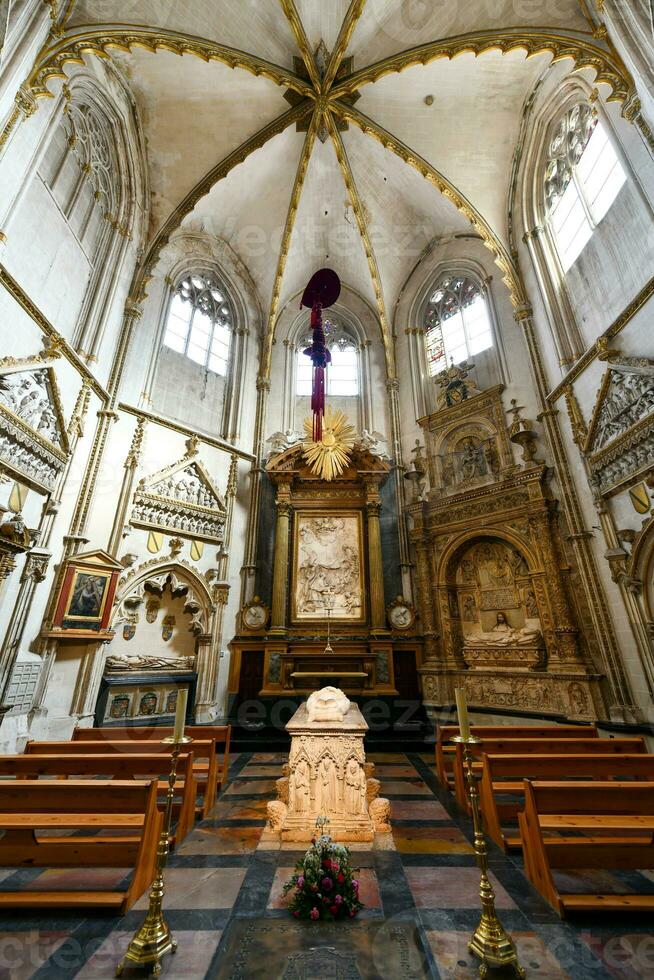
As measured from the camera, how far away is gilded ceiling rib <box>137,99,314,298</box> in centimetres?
1104

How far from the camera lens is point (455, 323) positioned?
12812 millimetres

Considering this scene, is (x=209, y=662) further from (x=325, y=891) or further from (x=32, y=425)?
(x=325, y=891)

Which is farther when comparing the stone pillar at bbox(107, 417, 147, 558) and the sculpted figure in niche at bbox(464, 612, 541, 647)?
the sculpted figure in niche at bbox(464, 612, 541, 647)

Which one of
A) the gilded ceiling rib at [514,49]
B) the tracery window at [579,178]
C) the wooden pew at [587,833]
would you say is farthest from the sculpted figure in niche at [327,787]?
the gilded ceiling rib at [514,49]

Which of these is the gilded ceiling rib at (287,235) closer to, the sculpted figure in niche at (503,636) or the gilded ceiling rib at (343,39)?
the gilded ceiling rib at (343,39)

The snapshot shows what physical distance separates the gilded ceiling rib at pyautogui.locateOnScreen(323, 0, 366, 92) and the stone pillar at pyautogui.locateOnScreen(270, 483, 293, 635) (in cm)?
1046

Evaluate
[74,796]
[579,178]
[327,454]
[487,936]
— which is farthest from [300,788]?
[579,178]

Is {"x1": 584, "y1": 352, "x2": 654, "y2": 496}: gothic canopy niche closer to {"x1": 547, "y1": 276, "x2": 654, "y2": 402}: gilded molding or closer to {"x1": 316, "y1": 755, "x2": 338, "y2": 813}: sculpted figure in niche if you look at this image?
{"x1": 547, "y1": 276, "x2": 654, "y2": 402}: gilded molding

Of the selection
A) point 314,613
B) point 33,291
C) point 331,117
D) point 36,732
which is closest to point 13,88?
point 33,291

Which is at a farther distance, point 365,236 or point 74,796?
point 365,236

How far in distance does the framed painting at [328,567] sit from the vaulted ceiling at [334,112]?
600 cm

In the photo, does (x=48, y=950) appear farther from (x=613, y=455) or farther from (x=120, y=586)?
(x=613, y=455)

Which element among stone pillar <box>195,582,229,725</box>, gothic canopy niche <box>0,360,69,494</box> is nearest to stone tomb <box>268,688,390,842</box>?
stone pillar <box>195,582,229,725</box>

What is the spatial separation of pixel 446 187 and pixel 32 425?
11.7m
